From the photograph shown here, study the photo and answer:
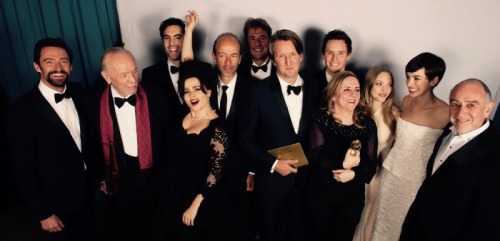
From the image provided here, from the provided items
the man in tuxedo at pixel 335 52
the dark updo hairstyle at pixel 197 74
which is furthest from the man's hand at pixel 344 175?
the dark updo hairstyle at pixel 197 74

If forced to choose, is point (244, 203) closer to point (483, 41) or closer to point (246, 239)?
point (246, 239)

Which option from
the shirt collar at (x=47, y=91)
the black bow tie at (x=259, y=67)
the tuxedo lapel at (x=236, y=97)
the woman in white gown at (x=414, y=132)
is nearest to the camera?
the shirt collar at (x=47, y=91)

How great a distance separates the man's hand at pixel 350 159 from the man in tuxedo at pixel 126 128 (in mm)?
1223

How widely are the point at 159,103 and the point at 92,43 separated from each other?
4.49 ft

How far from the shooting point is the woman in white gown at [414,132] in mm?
2248

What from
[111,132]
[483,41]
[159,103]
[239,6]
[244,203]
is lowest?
[244,203]

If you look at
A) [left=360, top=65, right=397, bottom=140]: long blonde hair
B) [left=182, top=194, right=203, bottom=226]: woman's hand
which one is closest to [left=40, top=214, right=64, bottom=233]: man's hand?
[left=182, top=194, right=203, bottom=226]: woman's hand

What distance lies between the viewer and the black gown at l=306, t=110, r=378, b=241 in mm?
2193

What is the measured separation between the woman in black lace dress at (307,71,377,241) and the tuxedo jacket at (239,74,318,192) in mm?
120

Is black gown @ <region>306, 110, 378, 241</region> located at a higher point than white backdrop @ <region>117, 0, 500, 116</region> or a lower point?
lower

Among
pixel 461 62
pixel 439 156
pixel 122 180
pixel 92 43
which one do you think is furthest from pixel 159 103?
pixel 461 62

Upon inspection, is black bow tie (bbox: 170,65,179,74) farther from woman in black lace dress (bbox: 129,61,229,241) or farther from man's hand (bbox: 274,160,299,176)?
man's hand (bbox: 274,160,299,176)

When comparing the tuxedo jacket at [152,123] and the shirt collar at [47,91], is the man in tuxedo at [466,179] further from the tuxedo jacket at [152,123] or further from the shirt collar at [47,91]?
the shirt collar at [47,91]

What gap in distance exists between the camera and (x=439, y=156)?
200 centimetres
